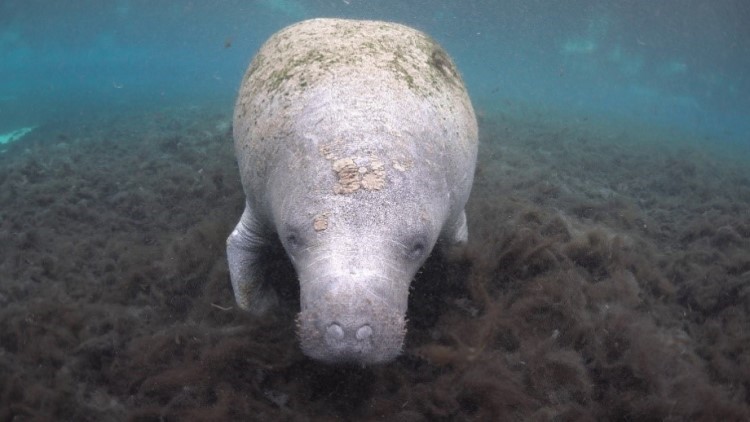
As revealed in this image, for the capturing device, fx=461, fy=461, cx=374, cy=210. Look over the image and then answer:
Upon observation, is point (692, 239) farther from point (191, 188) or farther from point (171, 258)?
point (191, 188)

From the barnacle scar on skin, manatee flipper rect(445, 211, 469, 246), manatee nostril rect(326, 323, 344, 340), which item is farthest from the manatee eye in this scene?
manatee flipper rect(445, 211, 469, 246)

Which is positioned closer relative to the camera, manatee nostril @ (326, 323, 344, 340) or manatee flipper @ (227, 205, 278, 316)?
manatee nostril @ (326, 323, 344, 340)

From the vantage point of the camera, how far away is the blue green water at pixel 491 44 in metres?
39.5

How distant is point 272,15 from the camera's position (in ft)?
225

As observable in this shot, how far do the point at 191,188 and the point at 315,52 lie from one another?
18.4 feet

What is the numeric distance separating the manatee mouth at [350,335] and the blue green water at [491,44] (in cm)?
1605

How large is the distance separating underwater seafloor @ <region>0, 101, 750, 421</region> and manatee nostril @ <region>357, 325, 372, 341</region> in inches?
36.6

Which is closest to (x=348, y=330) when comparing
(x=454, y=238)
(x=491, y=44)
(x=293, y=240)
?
(x=293, y=240)

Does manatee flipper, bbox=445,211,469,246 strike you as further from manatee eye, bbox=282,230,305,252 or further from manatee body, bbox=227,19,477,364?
manatee eye, bbox=282,230,305,252

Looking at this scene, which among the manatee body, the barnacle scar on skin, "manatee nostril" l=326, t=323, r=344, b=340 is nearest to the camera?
"manatee nostril" l=326, t=323, r=344, b=340

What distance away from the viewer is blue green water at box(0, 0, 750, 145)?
130ft

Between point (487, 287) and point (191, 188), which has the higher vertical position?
point (487, 287)

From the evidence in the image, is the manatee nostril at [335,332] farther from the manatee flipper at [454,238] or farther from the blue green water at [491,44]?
the blue green water at [491,44]

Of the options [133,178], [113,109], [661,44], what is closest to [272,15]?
[113,109]
